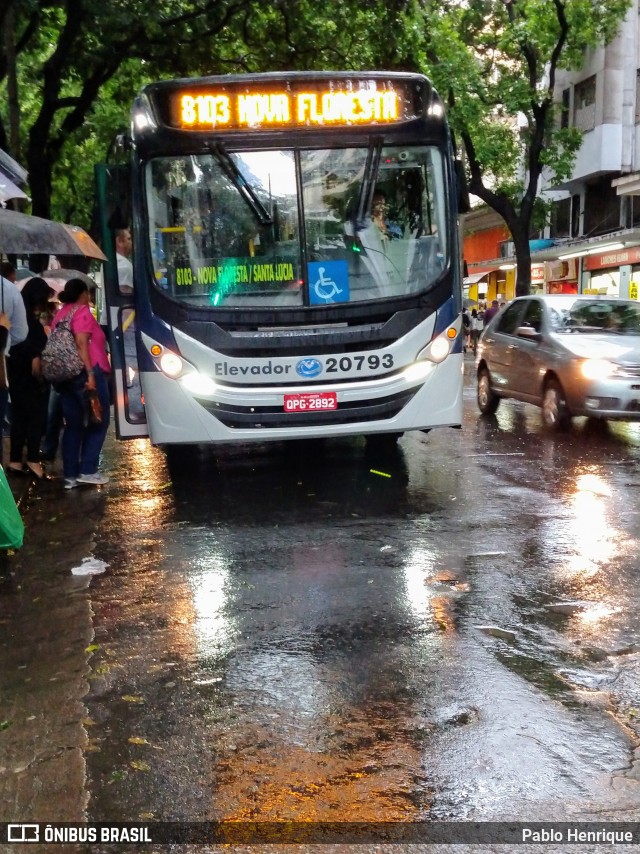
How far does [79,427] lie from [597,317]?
7.05m

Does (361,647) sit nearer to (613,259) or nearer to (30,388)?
(30,388)

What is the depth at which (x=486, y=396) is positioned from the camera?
15.6m

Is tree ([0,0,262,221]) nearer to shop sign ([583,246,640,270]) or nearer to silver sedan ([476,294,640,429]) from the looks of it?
→ silver sedan ([476,294,640,429])

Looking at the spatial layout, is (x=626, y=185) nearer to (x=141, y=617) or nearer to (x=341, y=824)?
(x=141, y=617)

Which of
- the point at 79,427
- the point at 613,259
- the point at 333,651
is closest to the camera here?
the point at 333,651

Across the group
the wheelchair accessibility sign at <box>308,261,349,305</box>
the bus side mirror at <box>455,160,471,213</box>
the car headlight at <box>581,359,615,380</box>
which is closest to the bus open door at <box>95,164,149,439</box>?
the wheelchair accessibility sign at <box>308,261,349,305</box>

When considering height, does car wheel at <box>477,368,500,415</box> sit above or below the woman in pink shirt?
below

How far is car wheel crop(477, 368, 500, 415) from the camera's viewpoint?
1549cm

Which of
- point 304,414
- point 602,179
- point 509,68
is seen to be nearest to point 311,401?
point 304,414

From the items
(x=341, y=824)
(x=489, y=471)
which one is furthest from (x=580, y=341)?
(x=341, y=824)

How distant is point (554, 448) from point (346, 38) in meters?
12.3

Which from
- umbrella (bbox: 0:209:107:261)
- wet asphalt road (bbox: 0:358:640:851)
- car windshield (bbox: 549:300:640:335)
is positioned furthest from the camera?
car windshield (bbox: 549:300:640:335)

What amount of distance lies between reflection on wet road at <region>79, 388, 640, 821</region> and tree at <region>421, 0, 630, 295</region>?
18.1 m

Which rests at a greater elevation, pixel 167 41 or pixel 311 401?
pixel 167 41
